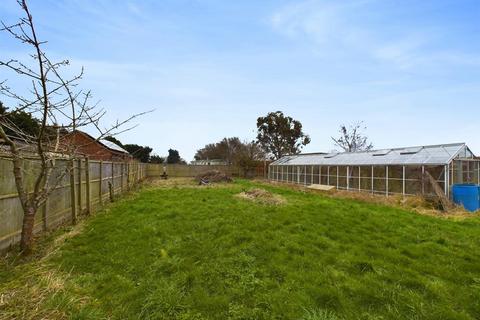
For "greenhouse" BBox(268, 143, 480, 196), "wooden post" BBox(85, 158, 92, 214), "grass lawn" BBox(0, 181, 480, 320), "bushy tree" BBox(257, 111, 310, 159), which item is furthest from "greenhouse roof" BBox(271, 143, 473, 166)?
"bushy tree" BBox(257, 111, 310, 159)

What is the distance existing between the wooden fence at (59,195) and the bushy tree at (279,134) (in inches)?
1319

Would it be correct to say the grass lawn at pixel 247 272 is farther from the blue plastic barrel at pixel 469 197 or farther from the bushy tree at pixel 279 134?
the bushy tree at pixel 279 134

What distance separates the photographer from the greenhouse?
14.0 metres

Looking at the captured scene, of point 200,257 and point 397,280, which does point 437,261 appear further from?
point 200,257

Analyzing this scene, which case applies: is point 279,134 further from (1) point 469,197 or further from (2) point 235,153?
(1) point 469,197

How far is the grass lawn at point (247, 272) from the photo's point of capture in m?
3.48

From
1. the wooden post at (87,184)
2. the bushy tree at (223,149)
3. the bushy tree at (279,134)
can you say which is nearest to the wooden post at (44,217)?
the wooden post at (87,184)

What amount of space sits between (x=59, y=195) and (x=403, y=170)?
1489 cm

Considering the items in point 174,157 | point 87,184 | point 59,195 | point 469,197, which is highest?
point 174,157

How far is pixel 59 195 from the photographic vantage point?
293 inches

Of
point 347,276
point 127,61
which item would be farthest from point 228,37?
point 347,276

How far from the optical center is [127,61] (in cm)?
1048

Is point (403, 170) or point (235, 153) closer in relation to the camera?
point (403, 170)

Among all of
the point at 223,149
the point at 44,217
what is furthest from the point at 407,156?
the point at 223,149
